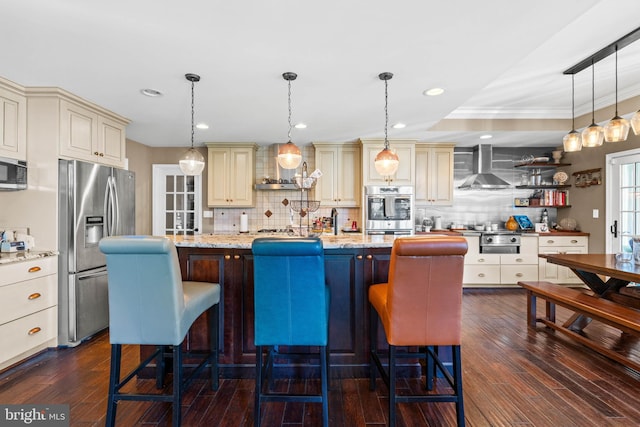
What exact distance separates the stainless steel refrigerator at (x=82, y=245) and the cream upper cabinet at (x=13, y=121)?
34 cm

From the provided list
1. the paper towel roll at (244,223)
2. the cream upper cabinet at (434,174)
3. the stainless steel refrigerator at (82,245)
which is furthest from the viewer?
the paper towel roll at (244,223)

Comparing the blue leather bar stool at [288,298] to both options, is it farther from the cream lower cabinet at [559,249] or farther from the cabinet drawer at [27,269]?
the cream lower cabinet at [559,249]

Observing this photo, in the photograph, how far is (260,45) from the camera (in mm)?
2074

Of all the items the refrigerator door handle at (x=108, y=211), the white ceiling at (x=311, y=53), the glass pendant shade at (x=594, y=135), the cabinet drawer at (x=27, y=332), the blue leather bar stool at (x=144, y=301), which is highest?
the white ceiling at (x=311, y=53)

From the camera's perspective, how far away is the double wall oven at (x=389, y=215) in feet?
15.1

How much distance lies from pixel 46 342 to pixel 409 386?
3167mm

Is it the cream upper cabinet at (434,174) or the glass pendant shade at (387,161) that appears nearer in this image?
the glass pendant shade at (387,161)

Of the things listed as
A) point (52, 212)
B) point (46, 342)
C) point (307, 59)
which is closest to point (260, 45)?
point (307, 59)

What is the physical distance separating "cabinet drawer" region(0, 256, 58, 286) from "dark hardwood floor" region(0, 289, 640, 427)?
710mm

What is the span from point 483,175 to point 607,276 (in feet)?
9.26

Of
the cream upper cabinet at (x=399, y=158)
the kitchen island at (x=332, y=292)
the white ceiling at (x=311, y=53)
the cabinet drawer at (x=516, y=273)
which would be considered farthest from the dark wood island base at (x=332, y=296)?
the cabinet drawer at (x=516, y=273)

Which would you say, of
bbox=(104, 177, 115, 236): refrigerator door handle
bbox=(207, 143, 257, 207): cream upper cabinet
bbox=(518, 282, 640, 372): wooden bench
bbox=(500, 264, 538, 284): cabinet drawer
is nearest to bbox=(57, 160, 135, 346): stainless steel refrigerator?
bbox=(104, 177, 115, 236): refrigerator door handle

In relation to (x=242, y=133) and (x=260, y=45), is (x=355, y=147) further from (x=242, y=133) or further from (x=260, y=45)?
(x=260, y=45)

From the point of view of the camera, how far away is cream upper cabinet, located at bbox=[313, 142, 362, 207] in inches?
193
